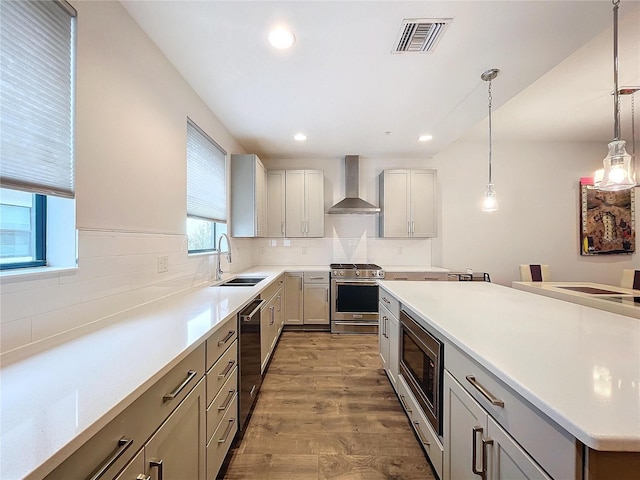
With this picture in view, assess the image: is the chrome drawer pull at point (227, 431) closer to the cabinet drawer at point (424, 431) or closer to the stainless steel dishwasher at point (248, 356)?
the stainless steel dishwasher at point (248, 356)

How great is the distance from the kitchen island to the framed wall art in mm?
4064

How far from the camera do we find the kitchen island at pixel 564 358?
2.02 ft

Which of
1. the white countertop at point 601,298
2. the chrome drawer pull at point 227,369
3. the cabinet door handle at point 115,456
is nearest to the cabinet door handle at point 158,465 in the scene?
the cabinet door handle at point 115,456

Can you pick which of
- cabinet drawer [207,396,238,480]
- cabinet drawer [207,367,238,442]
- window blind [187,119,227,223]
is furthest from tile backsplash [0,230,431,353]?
cabinet drawer [207,396,238,480]

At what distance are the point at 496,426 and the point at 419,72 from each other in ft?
7.44

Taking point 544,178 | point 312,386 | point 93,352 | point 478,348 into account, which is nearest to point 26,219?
point 93,352

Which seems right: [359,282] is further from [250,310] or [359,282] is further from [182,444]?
[182,444]

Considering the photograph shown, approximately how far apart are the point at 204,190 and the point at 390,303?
206cm

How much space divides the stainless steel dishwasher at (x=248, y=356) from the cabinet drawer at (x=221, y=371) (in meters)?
0.10

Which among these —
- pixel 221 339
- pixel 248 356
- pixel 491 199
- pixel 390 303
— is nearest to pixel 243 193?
pixel 248 356

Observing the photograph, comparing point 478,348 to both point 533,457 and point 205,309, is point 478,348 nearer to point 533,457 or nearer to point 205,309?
point 533,457

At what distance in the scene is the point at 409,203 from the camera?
166 inches

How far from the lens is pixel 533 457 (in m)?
0.77

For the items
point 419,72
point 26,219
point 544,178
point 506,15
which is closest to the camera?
point 26,219
